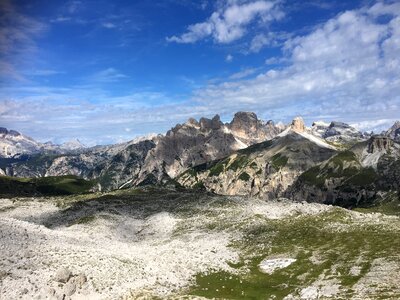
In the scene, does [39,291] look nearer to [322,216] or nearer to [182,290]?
[182,290]

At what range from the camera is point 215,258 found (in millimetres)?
86188

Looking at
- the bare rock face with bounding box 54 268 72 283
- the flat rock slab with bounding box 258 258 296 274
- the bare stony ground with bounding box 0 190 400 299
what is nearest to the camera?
the bare rock face with bounding box 54 268 72 283

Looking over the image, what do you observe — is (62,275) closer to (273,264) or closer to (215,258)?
(215,258)

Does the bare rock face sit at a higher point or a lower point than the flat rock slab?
higher

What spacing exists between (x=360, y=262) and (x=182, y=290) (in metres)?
31.8

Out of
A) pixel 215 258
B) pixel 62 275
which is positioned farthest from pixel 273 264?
pixel 62 275

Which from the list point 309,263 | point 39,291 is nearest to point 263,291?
point 309,263

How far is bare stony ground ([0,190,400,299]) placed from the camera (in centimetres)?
6106

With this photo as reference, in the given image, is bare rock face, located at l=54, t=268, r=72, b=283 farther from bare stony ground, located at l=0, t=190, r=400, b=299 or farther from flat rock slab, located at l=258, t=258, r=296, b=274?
flat rock slab, located at l=258, t=258, r=296, b=274

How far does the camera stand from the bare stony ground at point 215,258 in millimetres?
61062

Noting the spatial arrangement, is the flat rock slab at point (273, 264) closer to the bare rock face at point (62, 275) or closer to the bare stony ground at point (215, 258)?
the bare stony ground at point (215, 258)

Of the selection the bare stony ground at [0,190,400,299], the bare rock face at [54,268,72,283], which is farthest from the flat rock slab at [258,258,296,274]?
the bare rock face at [54,268,72,283]

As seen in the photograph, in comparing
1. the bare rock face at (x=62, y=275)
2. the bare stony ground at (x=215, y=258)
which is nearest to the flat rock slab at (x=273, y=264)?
the bare stony ground at (x=215, y=258)

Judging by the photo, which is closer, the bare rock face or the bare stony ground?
the bare rock face
